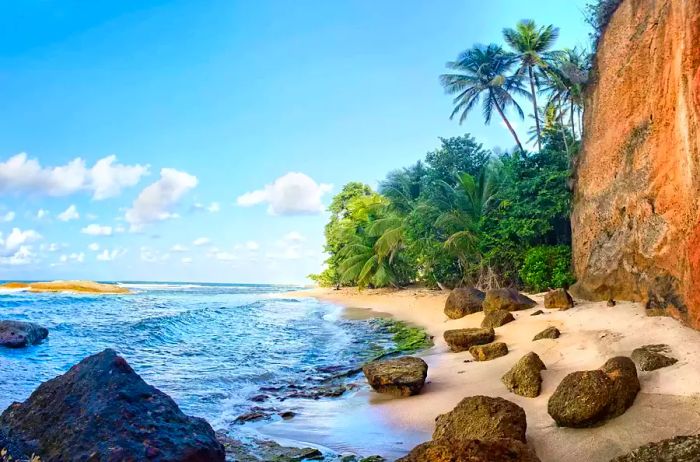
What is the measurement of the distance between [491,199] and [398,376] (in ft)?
46.0

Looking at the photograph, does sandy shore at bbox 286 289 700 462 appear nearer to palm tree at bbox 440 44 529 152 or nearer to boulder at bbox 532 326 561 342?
boulder at bbox 532 326 561 342

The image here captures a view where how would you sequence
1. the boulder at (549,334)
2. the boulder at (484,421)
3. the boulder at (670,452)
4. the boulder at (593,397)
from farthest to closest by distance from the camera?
the boulder at (549,334) < the boulder at (593,397) < the boulder at (484,421) < the boulder at (670,452)

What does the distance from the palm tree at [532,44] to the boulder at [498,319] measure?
17.3 meters

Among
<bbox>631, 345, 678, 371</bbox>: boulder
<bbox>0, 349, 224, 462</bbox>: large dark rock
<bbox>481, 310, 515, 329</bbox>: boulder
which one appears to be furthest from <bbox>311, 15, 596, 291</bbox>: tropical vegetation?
<bbox>0, 349, 224, 462</bbox>: large dark rock

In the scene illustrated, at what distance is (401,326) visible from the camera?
17.0 m

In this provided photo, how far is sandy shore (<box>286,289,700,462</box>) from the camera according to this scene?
4.93m

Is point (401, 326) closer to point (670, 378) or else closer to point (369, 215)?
point (670, 378)

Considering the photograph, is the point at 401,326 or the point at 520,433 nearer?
the point at 520,433

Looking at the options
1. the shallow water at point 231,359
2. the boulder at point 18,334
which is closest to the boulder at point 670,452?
the shallow water at point 231,359

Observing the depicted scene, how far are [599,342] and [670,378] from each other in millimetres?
2252

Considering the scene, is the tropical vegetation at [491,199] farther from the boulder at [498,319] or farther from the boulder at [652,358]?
the boulder at [652,358]

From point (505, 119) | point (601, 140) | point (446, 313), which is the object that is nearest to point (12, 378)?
point (446, 313)

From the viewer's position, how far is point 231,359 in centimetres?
1203

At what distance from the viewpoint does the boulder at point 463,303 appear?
15.2 meters
